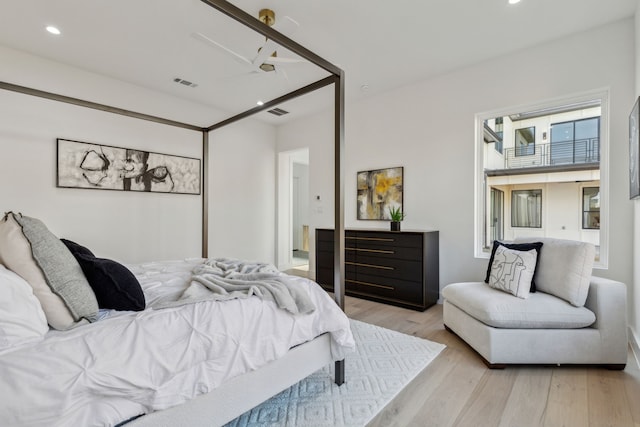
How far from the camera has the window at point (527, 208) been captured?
3878 mm

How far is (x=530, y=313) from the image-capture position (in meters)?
2.18

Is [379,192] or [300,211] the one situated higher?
[379,192]

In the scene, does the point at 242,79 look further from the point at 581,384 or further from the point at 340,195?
the point at 581,384

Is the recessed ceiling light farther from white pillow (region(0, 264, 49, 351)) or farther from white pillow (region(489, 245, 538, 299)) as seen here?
white pillow (region(489, 245, 538, 299))

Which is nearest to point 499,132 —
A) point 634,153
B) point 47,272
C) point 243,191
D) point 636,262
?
point 634,153

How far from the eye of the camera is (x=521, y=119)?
11.3ft

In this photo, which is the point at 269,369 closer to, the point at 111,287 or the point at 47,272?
the point at 111,287

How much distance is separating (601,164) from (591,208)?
611 mm

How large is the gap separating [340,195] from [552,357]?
1924 mm

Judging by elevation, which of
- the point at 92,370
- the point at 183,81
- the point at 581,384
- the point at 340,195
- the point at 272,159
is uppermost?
the point at 183,81

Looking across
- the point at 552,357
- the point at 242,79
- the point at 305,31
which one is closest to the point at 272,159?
the point at 242,79

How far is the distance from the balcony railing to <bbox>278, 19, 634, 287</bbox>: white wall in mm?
402

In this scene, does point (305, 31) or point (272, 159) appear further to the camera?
point (272, 159)

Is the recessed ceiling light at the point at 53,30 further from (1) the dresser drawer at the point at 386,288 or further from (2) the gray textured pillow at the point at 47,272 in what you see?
(1) the dresser drawer at the point at 386,288
